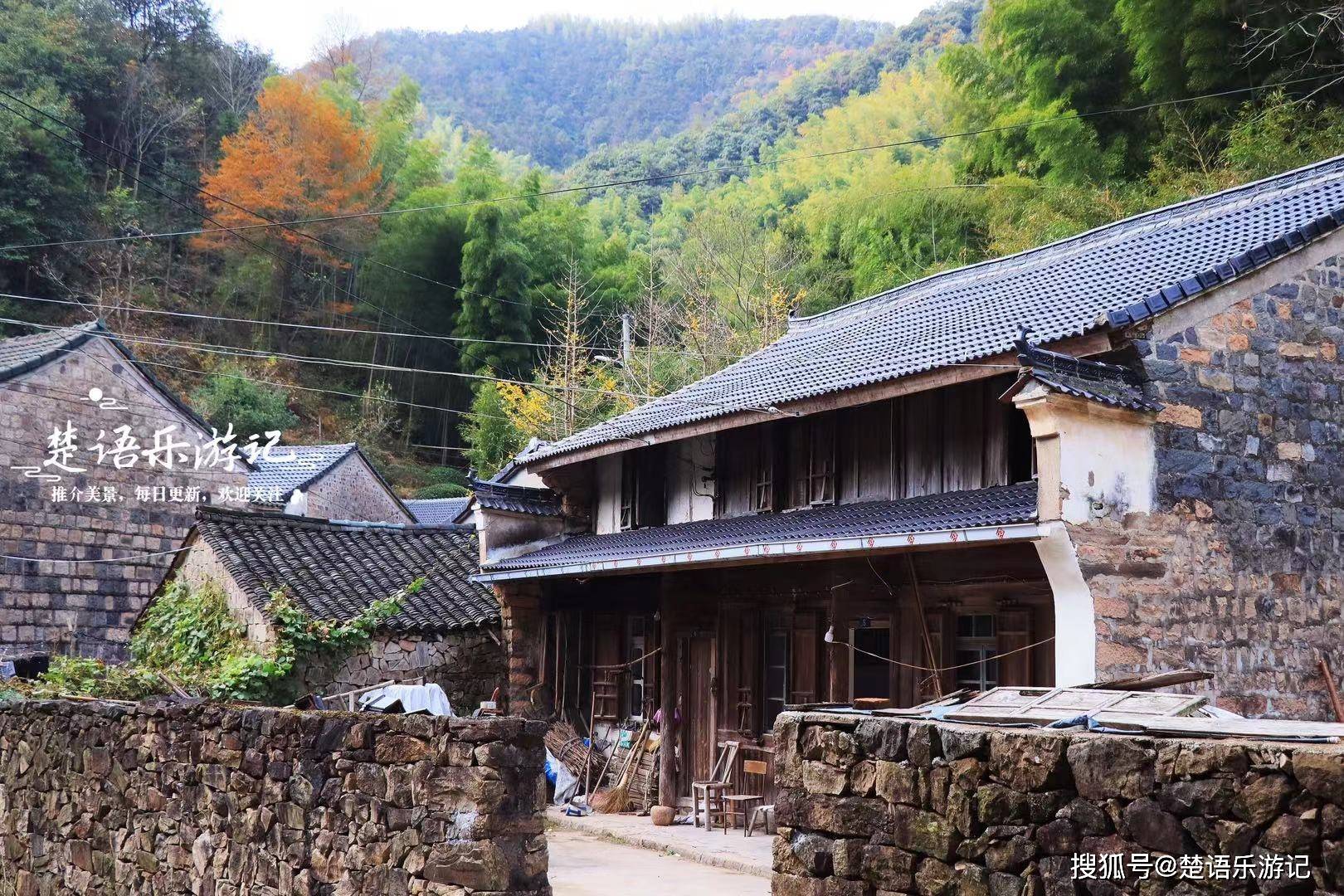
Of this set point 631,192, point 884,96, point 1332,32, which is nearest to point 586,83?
point 631,192

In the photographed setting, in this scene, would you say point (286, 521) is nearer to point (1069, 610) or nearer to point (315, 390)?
point (1069, 610)

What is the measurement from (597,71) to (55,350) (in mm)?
78453

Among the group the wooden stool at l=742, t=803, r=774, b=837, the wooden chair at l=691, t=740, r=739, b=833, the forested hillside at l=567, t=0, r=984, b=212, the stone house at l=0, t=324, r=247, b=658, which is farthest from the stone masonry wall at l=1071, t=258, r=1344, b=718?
the forested hillside at l=567, t=0, r=984, b=212

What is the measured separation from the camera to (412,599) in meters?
17.7

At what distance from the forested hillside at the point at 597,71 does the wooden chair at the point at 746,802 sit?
222ft

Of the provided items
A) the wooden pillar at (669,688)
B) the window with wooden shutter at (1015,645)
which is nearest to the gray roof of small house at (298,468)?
the wooden pillar at (669,688)

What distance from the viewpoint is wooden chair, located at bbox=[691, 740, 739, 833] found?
13.7m

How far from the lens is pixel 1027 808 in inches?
168

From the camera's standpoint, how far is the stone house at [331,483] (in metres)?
29.5

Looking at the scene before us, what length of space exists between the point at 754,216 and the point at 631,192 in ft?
61.4

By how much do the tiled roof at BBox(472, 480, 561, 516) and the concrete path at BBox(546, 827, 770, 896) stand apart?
473 centimetres

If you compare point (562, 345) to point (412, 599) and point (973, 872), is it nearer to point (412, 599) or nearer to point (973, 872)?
point (412, 599)

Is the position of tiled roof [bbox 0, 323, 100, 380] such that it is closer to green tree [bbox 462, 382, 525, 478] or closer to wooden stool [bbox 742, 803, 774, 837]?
green tree [bbox 462, 382, 525, 478]

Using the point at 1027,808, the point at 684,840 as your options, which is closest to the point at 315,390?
the point at 684,840
